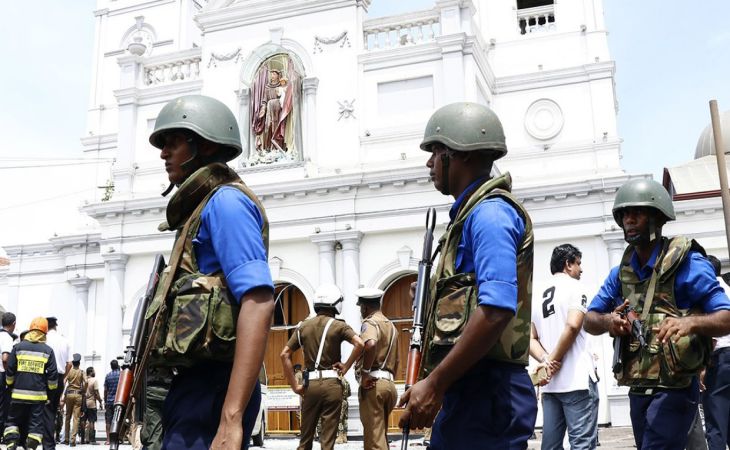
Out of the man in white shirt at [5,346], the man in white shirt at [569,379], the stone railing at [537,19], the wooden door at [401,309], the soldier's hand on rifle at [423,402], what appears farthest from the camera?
the stone railing at [537,19]

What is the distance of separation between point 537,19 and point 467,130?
19706 mm

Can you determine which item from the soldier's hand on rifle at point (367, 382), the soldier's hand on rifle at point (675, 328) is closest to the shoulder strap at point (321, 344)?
the soldier's hand on rifle at point (367, 382)

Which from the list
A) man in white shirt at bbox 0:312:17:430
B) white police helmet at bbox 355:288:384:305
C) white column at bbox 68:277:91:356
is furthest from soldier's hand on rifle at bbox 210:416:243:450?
white column at bbox 68:277:91:356

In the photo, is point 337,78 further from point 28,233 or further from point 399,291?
point 28,233

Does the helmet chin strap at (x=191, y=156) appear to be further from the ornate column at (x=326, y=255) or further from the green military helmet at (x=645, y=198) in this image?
the ornate column at (x=326, y=255)

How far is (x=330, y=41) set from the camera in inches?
789

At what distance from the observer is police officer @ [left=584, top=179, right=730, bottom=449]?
4.07 meters

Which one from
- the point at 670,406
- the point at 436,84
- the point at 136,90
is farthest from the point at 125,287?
the point at 670,406

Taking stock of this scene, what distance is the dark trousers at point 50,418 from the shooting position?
10.1m

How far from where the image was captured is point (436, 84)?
1917 cm

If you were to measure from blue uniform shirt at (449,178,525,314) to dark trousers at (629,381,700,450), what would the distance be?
66.5 inches

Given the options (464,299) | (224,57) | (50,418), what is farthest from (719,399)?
(224,57)

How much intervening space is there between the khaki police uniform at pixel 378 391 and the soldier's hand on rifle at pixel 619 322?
148 inches

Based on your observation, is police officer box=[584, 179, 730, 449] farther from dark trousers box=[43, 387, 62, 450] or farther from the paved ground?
dark trousers box=[43, 387, 62, 450]
